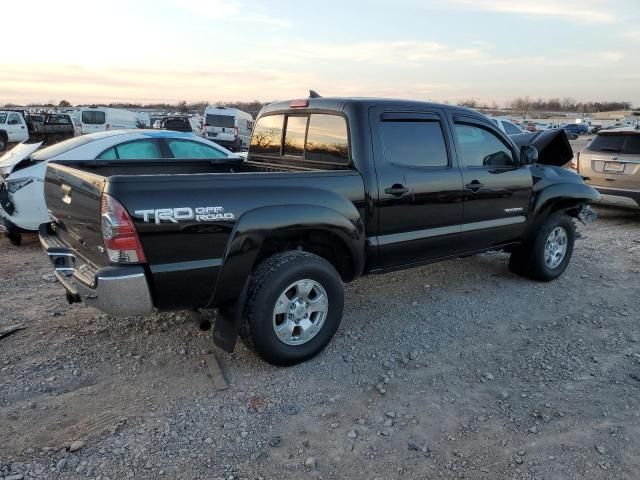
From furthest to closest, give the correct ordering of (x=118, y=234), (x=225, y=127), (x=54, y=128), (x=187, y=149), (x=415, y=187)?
Answer: (x=54, y=128) → (x=225, y=127) → (x=187, y=149) → (x=415, y=187) → (x=118, y=234)

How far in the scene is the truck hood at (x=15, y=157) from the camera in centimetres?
638

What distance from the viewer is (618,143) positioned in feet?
30.2

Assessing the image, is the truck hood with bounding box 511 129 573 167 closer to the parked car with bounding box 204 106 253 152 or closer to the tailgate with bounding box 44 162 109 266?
the tailgate with bounding box 44 162 109 266

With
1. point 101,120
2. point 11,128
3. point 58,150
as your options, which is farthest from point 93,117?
point 58,150

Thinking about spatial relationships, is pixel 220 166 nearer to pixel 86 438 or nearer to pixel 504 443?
pixel 86 438

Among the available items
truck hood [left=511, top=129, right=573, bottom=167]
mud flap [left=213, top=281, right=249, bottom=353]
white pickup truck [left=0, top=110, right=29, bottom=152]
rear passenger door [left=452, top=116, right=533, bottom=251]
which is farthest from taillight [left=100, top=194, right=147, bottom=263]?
white pickup truck [left=0, top=110, right=29, bottom=152]

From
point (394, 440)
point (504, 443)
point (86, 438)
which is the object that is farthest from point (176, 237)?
point (504, 443)

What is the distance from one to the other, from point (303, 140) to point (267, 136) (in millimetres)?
612

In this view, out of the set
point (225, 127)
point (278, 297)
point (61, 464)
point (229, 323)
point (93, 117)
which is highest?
point (93, 117)

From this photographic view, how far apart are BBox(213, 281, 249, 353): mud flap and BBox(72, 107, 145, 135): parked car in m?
25.5

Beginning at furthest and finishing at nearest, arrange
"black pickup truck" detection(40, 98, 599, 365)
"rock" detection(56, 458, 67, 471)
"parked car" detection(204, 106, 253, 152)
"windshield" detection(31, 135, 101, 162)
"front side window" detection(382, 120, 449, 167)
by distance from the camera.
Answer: "parked car" detection(204, 106, 253, 152), "windshield" detection(31, 135, 101, 162), "front side window" detection(382, 120, 449, 167), "black pickup truck" detection(40, 98, 599, 365), "rock" detection(56, 458, 67, 471)

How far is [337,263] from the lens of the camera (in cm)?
414

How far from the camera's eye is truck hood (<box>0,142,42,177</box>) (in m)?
6.38

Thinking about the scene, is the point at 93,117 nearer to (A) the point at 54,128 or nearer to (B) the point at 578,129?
(A) the point at 54,128
